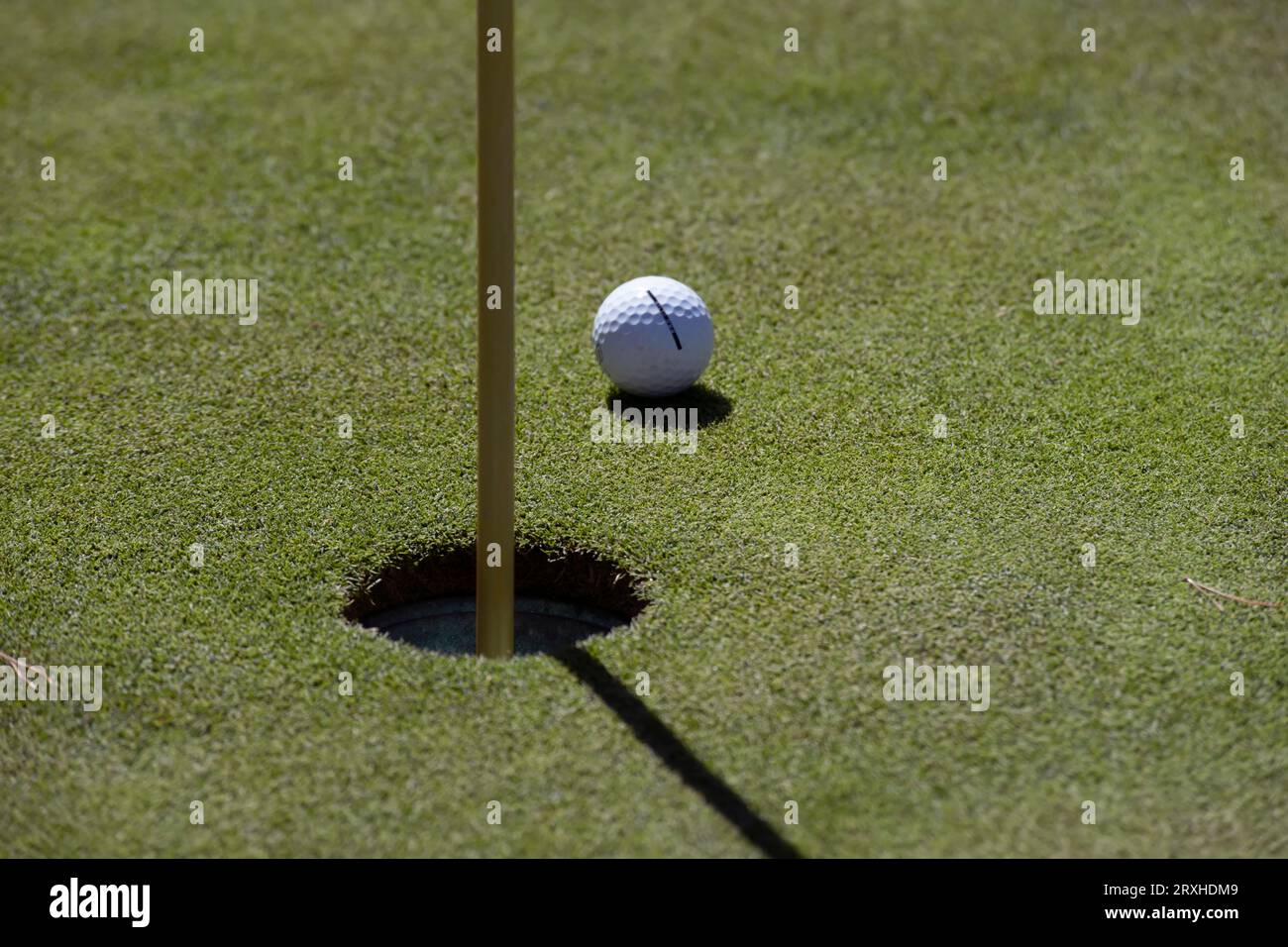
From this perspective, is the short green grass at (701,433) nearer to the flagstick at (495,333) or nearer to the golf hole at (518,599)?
the golf hole at (518,599)

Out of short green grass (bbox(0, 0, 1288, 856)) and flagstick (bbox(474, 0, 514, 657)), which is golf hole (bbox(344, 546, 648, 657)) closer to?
short green grass (bbox(0, 0, 1288, 856))

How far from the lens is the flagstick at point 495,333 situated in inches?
195

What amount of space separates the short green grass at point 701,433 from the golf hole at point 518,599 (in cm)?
11

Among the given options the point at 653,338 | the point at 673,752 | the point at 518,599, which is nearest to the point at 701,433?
the point at 653,338

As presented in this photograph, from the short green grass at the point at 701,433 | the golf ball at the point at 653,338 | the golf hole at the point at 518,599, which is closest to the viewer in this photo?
the short green grass at the point at 701,433

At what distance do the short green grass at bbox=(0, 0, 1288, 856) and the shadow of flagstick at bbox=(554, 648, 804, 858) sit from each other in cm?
6

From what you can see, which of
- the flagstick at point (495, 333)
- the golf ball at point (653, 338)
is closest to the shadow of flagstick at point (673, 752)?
the flagstick at point (495, 333)

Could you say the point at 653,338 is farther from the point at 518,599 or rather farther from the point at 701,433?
the point at 518,599

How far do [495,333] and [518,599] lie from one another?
144cm

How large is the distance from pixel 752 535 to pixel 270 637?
6.55ft

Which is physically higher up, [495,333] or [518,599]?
[495,333]

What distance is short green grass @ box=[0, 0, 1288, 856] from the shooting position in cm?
493

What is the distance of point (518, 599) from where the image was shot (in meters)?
6.29
